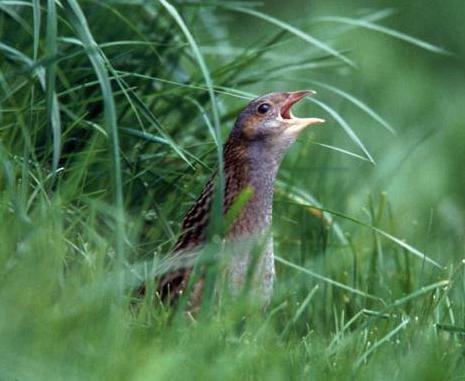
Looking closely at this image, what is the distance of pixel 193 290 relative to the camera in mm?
4320

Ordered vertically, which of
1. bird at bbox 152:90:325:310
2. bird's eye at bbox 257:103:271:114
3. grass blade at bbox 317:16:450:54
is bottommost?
bird at bbox 152:90:325:310

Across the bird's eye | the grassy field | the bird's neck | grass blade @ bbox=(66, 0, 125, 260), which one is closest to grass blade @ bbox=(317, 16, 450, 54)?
the grassy field

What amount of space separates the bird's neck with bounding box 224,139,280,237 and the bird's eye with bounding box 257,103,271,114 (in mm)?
101

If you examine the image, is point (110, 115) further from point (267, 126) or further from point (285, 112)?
point (285, 112)

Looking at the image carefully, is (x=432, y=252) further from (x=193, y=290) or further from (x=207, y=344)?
(x=207, y=344)

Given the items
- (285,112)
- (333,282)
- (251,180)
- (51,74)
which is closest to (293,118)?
(285,112)

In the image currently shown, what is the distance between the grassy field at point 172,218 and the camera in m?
3.76

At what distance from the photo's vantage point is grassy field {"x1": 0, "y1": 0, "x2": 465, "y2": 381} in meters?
3.76

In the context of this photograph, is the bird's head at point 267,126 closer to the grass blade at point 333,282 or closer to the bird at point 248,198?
the bird at point 248,198

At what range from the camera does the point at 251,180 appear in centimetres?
471

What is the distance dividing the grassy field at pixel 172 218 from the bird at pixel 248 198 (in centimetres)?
11

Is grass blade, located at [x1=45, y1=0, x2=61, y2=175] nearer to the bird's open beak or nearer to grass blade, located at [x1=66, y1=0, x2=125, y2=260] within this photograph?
grass blade, located at [x1=66, y1=0, x2=125, y2=260]

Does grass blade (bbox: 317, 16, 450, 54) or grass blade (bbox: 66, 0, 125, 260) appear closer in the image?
grass blade (bbox: 66, 0, 125, 260)

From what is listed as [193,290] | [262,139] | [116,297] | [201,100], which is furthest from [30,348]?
[201,100]
